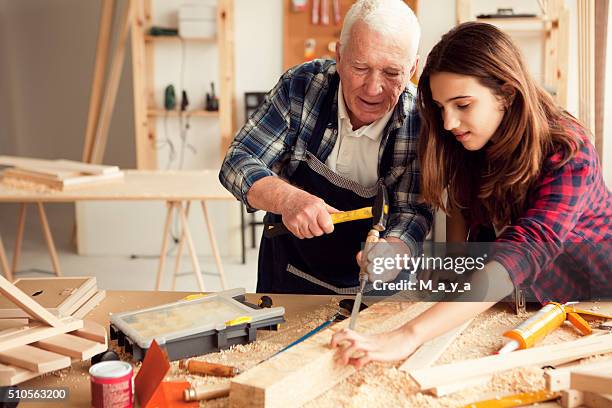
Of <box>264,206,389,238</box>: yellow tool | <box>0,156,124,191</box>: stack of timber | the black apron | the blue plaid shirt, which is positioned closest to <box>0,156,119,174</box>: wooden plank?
<box>0,156,124,191</box>: stack of timber

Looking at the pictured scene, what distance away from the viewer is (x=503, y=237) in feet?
6.10

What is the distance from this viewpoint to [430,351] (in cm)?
175

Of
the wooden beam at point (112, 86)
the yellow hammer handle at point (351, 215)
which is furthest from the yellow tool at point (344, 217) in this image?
the wooden beam at point (112, 86)

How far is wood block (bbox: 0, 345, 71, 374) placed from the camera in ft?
5.30

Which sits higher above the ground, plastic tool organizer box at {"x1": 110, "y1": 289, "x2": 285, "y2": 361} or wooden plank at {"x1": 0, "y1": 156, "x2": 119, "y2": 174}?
wooden plank at {"x1": 0, "y1": 156, "x2": 119, "y2": 174}

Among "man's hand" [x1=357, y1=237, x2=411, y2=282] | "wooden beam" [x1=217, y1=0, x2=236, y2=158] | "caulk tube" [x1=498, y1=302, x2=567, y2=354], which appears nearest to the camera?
"caulk tube" [x1=498, y1=302, x2=567, y2=354]

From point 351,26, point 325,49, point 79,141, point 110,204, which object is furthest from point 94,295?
point 79,141

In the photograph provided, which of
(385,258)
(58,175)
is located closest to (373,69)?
(385,258)

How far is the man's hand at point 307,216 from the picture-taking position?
6.66ft

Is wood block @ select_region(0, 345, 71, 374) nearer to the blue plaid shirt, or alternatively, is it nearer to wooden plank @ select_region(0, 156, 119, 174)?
the blue plaid shirt

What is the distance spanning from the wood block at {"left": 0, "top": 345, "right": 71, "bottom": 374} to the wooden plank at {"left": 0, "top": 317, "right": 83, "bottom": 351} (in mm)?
18

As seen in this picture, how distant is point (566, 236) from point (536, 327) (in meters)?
0.31

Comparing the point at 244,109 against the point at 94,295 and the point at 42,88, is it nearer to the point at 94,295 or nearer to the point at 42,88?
the point at 42,88

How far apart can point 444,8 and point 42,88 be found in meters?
4.70
